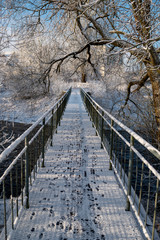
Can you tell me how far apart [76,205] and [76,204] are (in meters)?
0.03

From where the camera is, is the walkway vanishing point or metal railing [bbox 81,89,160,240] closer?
metal railing [bbox 81,89,160,240]

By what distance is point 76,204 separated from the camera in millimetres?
3514

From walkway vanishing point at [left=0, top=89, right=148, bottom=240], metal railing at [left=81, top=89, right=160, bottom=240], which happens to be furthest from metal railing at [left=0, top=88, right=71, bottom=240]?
metal railing at [left=81, top=89, right=160, bottom=240]

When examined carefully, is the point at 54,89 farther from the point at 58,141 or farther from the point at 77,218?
the point at 77,218

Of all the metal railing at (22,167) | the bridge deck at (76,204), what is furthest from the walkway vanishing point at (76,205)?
the metal railing at (22,167)

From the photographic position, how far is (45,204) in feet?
11.4

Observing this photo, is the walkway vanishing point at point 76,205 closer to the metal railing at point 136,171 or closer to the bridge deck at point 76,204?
Answer: the bridge deck at point 76,204

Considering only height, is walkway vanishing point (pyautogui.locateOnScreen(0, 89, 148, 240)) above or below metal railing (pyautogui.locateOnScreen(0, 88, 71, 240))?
below

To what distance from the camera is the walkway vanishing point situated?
2.87 metres

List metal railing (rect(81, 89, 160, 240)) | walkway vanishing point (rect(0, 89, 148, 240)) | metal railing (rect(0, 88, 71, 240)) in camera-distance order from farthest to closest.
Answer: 1. walkway vanishing point (rect(0, 89, 148, 240))
2. metal railing (rect(81, 89, 160, 240))
3. metal railing (rect(0, 88, 71, 240))

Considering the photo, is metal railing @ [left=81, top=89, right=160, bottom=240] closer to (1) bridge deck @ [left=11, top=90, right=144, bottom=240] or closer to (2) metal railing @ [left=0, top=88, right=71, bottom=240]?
(1) bridge deck @ [left=11, top=90, right=144, bottom=240]

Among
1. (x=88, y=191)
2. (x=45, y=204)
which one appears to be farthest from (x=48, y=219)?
(x=88, y=191)

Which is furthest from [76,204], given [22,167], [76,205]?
[22,167]

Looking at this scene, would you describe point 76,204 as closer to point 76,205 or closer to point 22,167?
point 76,205
